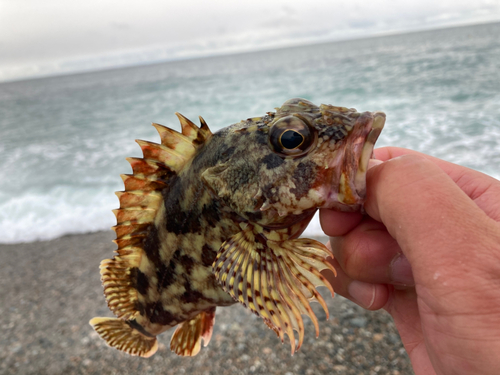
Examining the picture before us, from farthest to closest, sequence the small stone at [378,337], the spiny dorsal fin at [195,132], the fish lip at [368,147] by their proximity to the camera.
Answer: the small stone at [378,337]
the spiny dorsal fin at [195,132]
the fish lip at [368,147]

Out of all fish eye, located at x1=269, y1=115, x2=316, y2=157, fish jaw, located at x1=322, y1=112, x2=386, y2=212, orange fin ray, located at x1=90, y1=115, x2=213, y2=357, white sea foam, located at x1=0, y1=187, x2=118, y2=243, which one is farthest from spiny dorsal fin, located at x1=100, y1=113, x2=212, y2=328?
white sea foam, located at x1=0, y1=187, x2=118, y2=243

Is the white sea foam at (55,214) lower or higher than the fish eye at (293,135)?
lower

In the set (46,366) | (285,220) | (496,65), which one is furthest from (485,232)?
(496,65)

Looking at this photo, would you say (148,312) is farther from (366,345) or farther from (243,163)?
(366,345)

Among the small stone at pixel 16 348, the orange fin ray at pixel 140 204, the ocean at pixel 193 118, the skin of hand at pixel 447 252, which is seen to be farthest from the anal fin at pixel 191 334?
the ocean at pixel 193 118

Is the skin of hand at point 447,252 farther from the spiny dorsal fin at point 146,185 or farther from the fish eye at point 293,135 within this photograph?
the spiny dorsal fin at point 146,185
